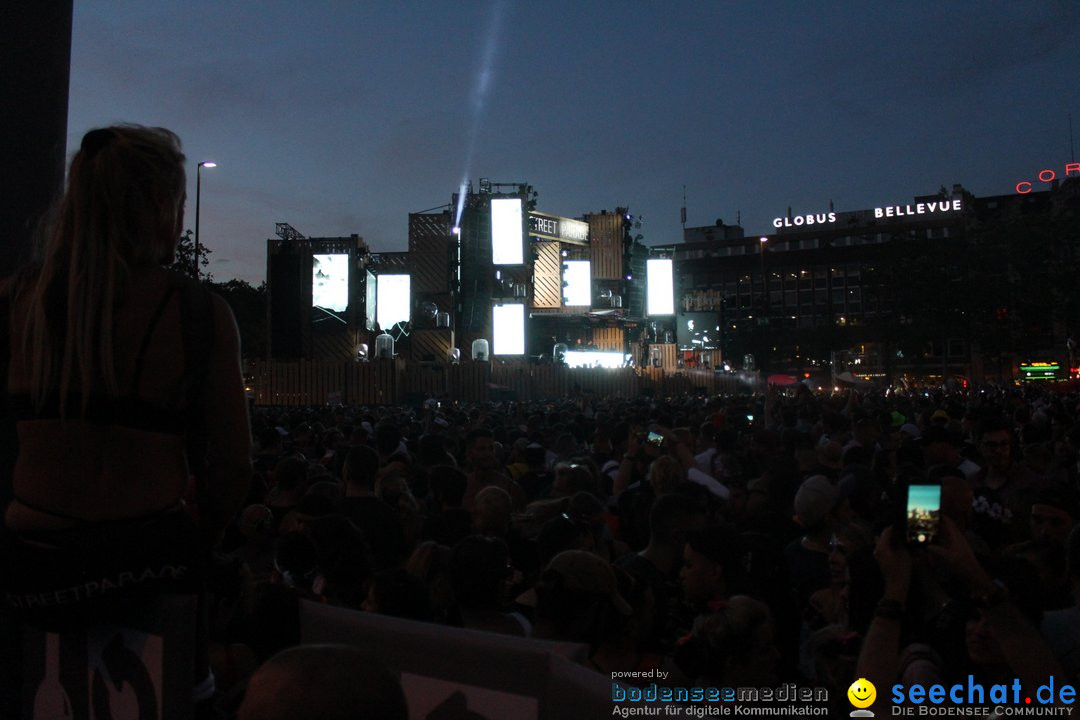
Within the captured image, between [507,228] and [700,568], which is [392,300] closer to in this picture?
[507,228]

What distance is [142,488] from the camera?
1.98 meters

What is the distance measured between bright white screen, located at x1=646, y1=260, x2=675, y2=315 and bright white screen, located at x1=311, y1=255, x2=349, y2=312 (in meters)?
21.9

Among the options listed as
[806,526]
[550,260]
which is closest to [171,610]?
[806,526]

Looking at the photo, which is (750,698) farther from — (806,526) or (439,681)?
(806,526)

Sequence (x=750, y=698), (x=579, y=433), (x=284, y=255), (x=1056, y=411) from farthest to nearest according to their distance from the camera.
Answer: (x=284, y=255)
(x=1056, y=411)
(x=579, y=433)
(x=750, y=698)

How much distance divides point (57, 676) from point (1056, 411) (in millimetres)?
15693

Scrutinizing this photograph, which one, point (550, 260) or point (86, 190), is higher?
point (550, 260)

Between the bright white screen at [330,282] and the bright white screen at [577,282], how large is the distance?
14187 millimetres

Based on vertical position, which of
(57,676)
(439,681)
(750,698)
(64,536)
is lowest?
(750,698)

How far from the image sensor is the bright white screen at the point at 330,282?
40.4 meters

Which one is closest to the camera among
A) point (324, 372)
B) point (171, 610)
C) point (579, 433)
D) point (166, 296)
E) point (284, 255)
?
point (171, 610)

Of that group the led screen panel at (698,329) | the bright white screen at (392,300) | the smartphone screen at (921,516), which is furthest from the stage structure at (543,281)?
the smartphone screen at (921,516)

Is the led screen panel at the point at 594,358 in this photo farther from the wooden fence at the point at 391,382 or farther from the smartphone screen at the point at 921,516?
the smartphone screen at the point at 921,516

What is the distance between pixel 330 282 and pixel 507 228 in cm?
970
